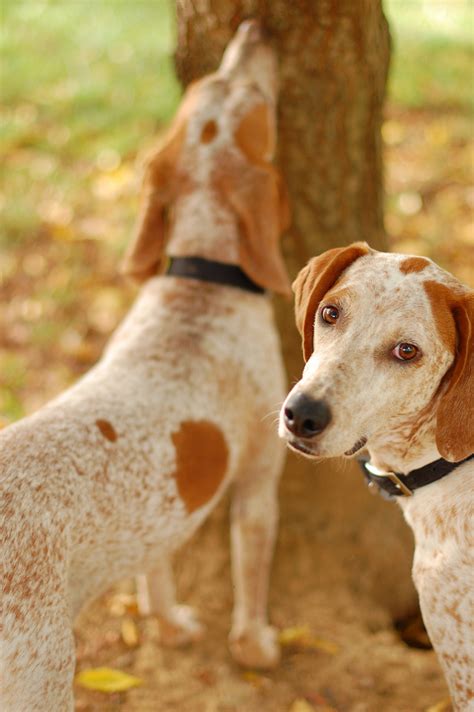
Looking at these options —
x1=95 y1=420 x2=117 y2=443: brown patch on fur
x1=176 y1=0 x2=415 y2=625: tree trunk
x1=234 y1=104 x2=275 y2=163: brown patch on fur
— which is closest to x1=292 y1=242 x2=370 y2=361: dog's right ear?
A: x1=95 y1=420 x2=117 y2=443: brown patch on fur

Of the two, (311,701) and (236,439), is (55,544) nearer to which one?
(236,439)

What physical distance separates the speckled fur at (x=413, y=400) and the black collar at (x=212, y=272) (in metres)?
1.11

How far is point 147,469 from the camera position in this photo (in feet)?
10.9

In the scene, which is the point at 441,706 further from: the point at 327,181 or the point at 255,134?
the point at 255,134

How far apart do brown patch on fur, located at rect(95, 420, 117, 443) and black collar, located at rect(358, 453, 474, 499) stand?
3.25 ft

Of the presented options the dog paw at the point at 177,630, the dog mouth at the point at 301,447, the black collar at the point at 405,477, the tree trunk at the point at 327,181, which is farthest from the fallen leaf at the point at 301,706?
the dog mouth at the point at 301,447

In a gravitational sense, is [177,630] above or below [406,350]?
below

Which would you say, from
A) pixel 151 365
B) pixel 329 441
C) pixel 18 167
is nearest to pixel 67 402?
pixel 151 365

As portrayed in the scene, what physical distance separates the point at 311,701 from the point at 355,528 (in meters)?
1.12

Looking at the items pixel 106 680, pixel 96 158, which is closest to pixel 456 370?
pixel 106 680

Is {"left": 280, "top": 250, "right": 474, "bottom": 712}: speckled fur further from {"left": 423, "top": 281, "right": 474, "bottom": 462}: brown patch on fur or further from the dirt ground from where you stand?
the dirt ground

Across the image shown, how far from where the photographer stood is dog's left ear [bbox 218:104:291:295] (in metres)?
3.93

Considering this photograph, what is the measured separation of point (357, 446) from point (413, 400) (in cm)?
25

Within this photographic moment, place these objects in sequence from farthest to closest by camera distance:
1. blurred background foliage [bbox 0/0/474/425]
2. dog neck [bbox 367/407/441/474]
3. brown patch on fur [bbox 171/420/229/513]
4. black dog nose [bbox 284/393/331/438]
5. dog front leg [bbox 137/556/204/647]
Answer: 1. blurred background foliage [bbox 0/0/474/425]
2. dog front leg [bbox 137/556/204/647]
3. brown patch on fur [bbox 171/420/229/513]
4. dog neck [bbox 367/407/441/474]
5. black dog nose [bbox 284/393/331/438]
